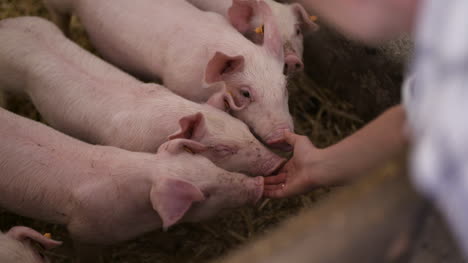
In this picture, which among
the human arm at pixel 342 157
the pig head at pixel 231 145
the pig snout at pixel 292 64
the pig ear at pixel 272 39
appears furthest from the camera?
the pig snout at pixel 292 64

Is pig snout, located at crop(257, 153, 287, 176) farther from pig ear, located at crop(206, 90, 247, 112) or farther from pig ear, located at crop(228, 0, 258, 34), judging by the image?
pig ear, located at crop(228, 0, 258, 34)

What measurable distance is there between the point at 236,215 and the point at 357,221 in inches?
72.2

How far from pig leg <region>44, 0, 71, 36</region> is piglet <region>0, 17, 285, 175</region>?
15.9 inches

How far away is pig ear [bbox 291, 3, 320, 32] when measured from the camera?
2.94 meters

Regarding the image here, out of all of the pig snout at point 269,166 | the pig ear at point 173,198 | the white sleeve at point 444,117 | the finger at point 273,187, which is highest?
the white sleeve at point 444,117

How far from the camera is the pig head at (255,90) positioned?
8.09 feet

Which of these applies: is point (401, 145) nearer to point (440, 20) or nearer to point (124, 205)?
point (440, 20)

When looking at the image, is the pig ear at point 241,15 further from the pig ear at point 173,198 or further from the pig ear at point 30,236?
the pig ear at point 30,236

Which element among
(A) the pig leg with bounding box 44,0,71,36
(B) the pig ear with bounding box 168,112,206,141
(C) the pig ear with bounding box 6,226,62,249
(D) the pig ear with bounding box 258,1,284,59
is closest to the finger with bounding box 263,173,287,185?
(B) the pig ear with bounding box 168,112,206,141

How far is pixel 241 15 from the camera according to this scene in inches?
113

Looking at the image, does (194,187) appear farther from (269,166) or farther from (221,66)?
(221,66)

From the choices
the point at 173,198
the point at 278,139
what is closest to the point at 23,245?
the point at 173,198

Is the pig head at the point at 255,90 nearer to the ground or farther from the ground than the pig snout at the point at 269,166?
farther from the ground

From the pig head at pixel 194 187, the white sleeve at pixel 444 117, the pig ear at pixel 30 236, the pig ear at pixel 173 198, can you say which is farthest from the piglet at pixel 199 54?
the white sleeve at pixel 444 117
